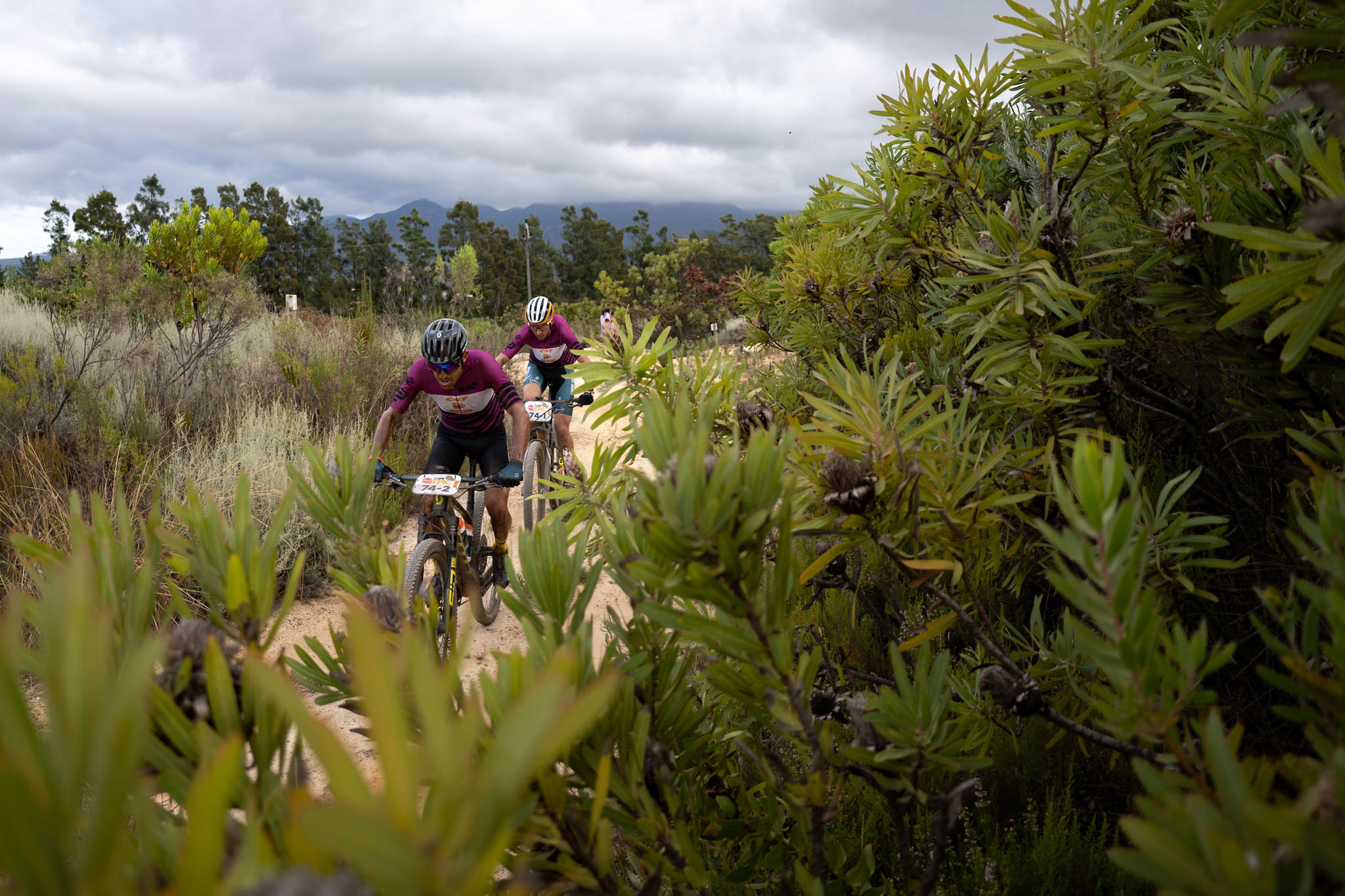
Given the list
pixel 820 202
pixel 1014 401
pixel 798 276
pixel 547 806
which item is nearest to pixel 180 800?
pixel 547 806

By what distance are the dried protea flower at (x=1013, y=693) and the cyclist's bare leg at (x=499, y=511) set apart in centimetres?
368

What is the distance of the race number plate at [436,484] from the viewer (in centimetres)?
347

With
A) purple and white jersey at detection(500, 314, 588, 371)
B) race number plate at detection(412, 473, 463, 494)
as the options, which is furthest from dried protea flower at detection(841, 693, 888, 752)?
purple and white jersey at detection(500, 314, 588, 371)

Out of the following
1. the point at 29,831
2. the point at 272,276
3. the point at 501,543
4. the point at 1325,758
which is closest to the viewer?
the point at 29,831

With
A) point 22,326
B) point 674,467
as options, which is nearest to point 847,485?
point 674,467

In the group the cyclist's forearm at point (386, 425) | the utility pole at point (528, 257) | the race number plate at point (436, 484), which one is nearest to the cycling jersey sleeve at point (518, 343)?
the cyclist's forearm at point (386, 425)

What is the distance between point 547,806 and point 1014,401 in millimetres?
984

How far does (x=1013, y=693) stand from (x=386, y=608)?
765 mm

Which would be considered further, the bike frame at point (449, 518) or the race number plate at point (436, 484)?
the bike frame at point (449, 518)

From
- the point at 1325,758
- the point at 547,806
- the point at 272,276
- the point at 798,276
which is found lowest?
the point at 547,806

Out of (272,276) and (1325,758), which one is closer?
(1325,758)

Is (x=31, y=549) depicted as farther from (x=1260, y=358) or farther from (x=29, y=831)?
(x=1260, y=358)

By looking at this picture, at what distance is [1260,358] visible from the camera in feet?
3.35

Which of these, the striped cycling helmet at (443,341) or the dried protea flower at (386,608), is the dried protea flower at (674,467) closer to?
the dried protea flower at (386,608)
